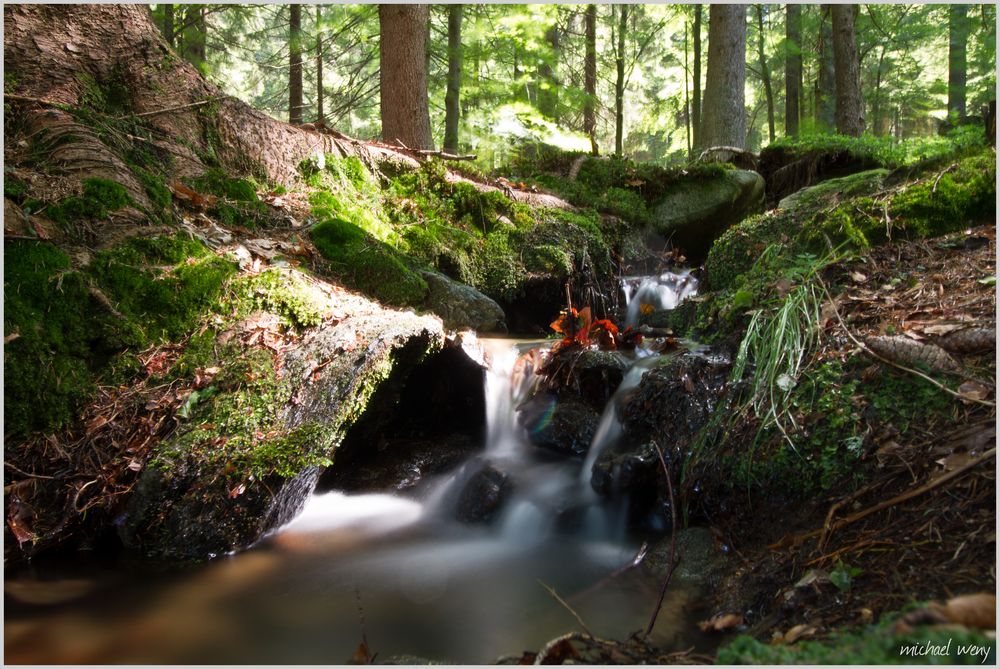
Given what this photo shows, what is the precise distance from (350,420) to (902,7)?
57.3ft

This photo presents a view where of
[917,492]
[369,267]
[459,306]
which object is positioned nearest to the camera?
[917,492]

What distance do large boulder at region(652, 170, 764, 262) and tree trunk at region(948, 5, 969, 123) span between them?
10.5 m

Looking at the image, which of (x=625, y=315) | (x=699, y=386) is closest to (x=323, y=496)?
(x=699, y=386)

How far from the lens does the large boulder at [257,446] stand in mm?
3271

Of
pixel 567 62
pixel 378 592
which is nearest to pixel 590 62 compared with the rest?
pixel 567 62

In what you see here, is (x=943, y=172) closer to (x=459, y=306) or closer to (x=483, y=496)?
(x=459, y=306)

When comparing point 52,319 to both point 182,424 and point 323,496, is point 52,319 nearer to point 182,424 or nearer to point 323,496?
point 182,424

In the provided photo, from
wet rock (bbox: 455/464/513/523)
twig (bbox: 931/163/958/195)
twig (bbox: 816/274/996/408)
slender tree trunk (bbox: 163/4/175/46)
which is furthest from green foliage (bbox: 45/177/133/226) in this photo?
slender tree trunk (bbox: 163/4/175/46)

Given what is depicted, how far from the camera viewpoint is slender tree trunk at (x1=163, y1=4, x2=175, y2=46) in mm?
10273

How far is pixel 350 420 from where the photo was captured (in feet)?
13.0

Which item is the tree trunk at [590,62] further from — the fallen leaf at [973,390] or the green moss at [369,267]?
the fallen leaf at [973,390]

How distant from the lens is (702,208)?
8820 mm

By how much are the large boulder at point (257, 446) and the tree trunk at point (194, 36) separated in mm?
8481

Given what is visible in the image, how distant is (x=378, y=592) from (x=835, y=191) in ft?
17.5
